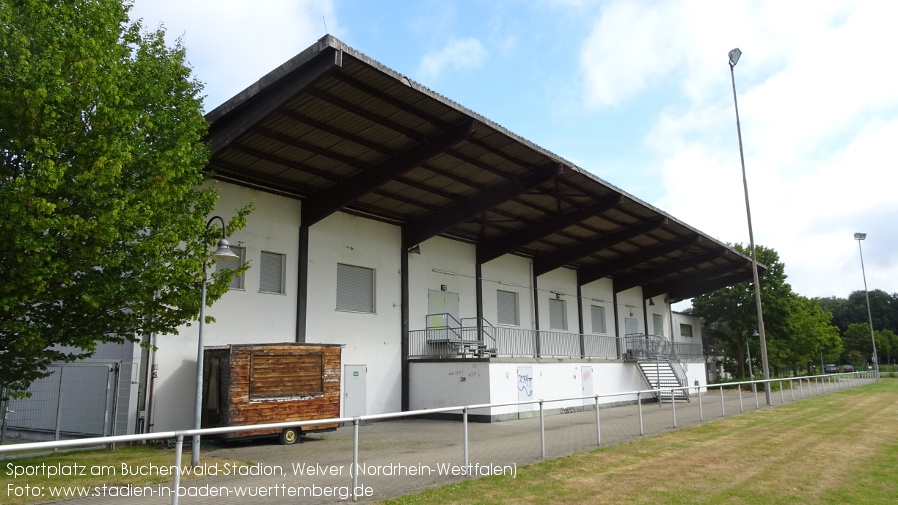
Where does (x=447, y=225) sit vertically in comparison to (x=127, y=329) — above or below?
above

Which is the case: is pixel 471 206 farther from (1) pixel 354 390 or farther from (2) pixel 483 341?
(1) pixel 354 390

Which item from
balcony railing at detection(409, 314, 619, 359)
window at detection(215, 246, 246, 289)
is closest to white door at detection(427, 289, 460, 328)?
balcony railing at detection(409, 314, 619, 359)

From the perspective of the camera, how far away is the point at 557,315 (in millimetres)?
31109

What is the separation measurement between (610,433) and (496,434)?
2737 millimetres

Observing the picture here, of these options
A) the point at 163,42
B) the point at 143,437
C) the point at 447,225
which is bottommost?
the point at 143,437

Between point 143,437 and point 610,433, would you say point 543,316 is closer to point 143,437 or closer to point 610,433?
point 610,433

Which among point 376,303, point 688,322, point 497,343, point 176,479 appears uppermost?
point 688,322

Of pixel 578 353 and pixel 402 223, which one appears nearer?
pixel 402 223

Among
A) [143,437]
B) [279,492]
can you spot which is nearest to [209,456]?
[279,492]

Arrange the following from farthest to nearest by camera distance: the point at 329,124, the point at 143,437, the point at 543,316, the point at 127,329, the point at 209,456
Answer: the point at 543,316 → the point at 329,124 → the point at 209,456 → the point at 127,329 → the point at 143,437

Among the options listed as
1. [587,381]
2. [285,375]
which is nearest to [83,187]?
[285,375]

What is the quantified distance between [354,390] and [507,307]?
9714mm

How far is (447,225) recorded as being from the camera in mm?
22219

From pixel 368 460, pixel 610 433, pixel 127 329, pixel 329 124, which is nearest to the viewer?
pixel 368 460
